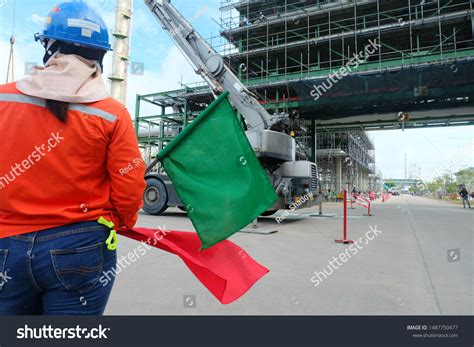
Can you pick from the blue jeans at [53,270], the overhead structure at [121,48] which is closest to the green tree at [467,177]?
the overhead structure at [121,48]

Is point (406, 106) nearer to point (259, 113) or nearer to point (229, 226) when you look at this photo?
point (259, 113)

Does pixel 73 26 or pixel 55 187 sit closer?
pixel 55 187

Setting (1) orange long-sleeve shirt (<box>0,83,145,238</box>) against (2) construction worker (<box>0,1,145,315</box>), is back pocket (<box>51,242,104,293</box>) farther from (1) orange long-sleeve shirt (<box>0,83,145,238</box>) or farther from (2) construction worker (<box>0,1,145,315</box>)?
(1) orange long-sleeve shirt (<box>0,83,145,238</box>)

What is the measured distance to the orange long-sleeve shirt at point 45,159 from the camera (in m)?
1.31

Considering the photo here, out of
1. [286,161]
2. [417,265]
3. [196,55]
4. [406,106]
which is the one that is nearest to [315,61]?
[406,106]

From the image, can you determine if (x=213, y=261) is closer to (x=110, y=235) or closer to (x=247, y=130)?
(x=110, y=235)

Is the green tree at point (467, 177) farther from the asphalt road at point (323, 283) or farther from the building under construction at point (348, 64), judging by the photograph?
the asphalt road at point (323, 283)

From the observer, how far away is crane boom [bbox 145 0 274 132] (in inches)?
396

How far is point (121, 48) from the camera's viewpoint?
92.0ft

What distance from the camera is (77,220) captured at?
1.35 meters

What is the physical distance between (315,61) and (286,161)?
56.3 feet

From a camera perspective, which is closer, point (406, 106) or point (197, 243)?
point (197, 243)

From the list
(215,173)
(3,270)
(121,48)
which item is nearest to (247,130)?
(215,173)

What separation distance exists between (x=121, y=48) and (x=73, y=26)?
3032 centimetres
